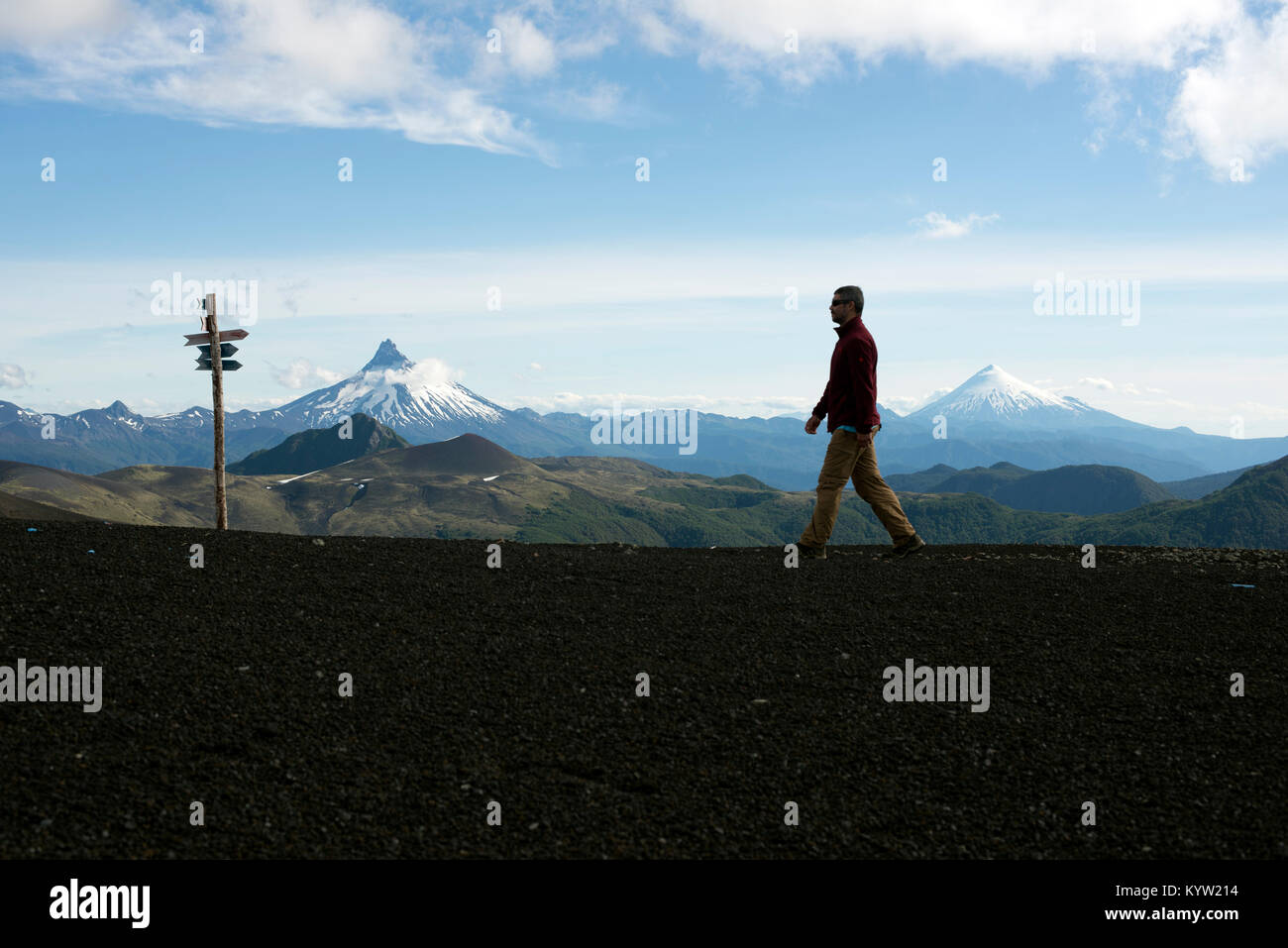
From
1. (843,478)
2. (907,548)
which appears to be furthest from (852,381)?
(907,548)

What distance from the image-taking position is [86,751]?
26.0 ft

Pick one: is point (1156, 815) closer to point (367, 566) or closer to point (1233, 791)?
point (1233, 791)

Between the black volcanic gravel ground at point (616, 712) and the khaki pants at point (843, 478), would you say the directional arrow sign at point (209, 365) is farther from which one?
the khaki pants at point (843, 478)

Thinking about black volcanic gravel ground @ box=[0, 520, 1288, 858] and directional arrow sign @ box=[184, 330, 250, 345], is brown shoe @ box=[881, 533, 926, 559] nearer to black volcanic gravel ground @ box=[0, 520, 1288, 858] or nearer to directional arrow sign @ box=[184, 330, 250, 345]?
black volcanic gravel ground @ box=[0, 520, 1288, 858]

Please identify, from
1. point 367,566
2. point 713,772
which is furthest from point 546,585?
point 713,772

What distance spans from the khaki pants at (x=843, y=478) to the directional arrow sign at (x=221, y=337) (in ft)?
46.3

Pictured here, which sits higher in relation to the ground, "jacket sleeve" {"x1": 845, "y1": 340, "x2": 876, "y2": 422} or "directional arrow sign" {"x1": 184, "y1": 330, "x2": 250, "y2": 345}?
"directional arrow sign" {"x1": 184, "y1": 330, "x2": 250, "y2": 345}

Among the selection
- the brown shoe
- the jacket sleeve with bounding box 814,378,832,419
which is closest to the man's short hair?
the jacket sleeve with bounding box 814,378,832,419

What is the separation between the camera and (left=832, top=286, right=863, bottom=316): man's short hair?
16172 millimetres

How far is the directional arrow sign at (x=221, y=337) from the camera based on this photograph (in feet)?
70.3

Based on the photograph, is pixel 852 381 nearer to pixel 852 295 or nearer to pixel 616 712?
pixel 852 295

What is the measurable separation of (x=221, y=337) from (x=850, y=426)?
14927 millimetres
